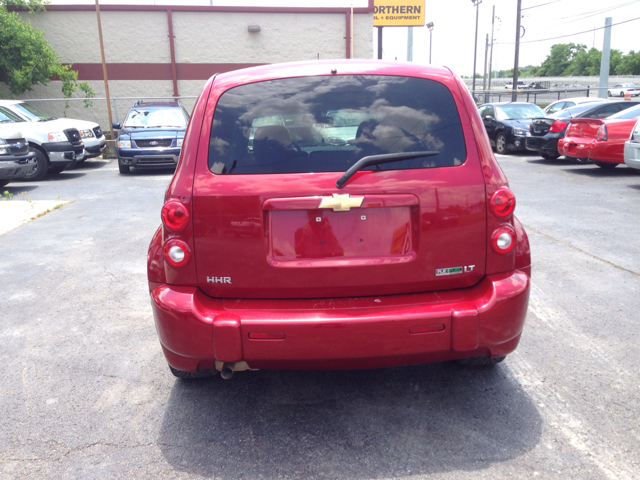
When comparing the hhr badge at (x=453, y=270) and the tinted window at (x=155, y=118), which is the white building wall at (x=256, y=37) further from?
the hhr badge at (x=453, y=270)

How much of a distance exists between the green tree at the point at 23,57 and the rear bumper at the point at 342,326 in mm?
21528

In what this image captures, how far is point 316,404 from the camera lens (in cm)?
319

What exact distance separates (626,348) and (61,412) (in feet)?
11.5

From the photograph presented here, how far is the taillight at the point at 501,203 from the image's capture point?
2.77m

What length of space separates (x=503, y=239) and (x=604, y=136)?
9.79 metres

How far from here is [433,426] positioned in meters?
2.94

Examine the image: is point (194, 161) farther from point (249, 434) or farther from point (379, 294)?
point (249, 434)

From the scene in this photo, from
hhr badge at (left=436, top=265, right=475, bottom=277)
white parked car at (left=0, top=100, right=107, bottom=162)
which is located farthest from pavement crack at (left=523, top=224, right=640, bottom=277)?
white parked car at (left=0, top=100, right=107, bottom=162)

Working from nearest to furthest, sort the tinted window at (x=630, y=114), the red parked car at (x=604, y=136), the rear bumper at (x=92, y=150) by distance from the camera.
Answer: the red parked car at (x=604, y=136)
the tinted window at (x=630, y=114)
the rear bumper at (x=92, y=150)

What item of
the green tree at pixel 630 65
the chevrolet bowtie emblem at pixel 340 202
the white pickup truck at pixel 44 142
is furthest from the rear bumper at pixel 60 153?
the green tree at pixel 630 65

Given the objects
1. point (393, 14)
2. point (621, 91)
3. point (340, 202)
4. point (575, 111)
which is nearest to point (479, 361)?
point (340, 202)

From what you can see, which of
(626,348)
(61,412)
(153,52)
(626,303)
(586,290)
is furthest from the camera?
(153,52)

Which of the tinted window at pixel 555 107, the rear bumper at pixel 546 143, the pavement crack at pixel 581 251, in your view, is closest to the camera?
the pavement crack at pixel 581 251

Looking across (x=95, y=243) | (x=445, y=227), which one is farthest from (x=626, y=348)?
(x=95, y=243)
